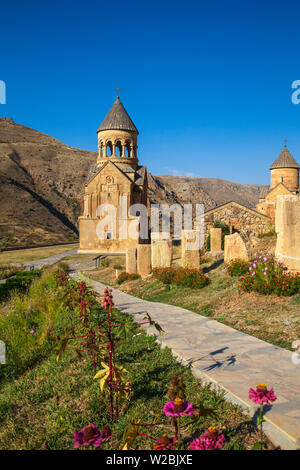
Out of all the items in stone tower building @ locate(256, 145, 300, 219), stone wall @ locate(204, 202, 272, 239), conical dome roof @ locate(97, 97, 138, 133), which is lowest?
stone wall @ locate(204, 202, 272, 239)

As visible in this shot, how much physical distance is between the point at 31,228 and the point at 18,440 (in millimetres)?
46219

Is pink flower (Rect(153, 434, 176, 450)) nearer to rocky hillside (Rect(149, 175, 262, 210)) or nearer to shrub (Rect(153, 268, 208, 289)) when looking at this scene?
shrub (Rect(153, 268, 208, 289))

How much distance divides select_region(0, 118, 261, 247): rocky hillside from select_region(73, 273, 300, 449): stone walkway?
1395 inches

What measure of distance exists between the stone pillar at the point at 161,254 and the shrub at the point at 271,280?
5.28 metres

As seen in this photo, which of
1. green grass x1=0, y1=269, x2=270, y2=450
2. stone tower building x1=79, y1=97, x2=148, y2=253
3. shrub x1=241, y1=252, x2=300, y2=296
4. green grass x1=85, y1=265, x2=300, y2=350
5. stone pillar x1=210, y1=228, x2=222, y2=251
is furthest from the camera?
stone tower building x1=79, y1=97, x2=148, y2=253

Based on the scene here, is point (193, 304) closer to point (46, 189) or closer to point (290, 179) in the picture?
point (290, 179)

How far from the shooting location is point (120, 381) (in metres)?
3.88

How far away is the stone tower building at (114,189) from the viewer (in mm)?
29875

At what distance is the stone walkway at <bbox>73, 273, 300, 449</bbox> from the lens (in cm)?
328

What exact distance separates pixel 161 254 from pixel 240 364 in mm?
9574

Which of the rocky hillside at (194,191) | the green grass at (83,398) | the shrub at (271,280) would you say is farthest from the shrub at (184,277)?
the rocky hillside at (194,191)

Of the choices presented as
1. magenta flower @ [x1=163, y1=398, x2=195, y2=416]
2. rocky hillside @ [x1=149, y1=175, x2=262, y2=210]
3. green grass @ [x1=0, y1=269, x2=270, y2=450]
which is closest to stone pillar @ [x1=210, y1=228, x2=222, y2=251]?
green grass @ [x1=0, y1=269, x2=270, y2=450]

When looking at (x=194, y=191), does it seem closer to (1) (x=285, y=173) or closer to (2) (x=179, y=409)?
(1) (x=285, y=173)
